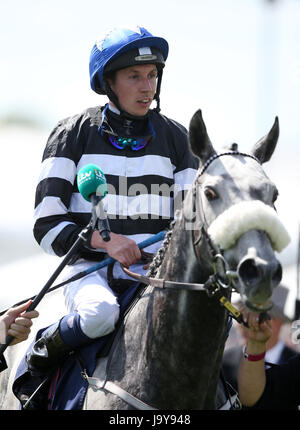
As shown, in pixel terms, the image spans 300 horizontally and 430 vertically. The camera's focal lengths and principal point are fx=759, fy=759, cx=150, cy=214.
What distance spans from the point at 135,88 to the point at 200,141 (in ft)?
3.65

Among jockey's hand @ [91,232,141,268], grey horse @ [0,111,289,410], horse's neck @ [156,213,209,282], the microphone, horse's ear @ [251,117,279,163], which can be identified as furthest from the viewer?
jockey's hand @ [91,232,141,268]

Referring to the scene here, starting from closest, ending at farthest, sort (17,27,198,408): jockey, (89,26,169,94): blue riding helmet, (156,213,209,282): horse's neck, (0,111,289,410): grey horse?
(0,111,289,410): grey horse
(156,213,209,282): horse's neck
(17,27,198,408): jockey
(89,26,169,94): blue riding helmet

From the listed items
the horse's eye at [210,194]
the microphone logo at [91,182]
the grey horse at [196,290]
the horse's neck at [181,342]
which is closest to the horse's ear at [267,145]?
the grey horse at [196,290]

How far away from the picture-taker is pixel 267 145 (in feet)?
14.9

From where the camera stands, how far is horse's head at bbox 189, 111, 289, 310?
375 centimetres

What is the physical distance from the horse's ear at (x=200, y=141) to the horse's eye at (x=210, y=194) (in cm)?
32

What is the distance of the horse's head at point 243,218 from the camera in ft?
12.3

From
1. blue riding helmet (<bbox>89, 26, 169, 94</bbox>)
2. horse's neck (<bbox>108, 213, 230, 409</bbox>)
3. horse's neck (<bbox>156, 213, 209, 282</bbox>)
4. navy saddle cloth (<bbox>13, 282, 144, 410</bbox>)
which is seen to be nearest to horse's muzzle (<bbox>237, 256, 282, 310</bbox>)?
horse's neck (<bbox>156, 213, 209, 282</bbox>)

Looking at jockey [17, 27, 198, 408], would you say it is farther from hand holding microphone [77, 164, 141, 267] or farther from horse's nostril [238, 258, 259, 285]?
horse's nostril [238, 258, 259, 285]

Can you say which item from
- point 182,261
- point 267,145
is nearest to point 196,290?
point 182,261

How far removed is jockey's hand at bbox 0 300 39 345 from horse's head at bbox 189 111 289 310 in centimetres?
139

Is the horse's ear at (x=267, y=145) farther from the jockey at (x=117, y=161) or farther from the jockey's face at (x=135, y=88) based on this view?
the jockey's face at (x=135, y=88)

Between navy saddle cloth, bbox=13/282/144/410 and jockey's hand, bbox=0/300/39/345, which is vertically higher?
jockey's hand, bbox=0/300/39/345

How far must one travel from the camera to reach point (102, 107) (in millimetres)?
5520
